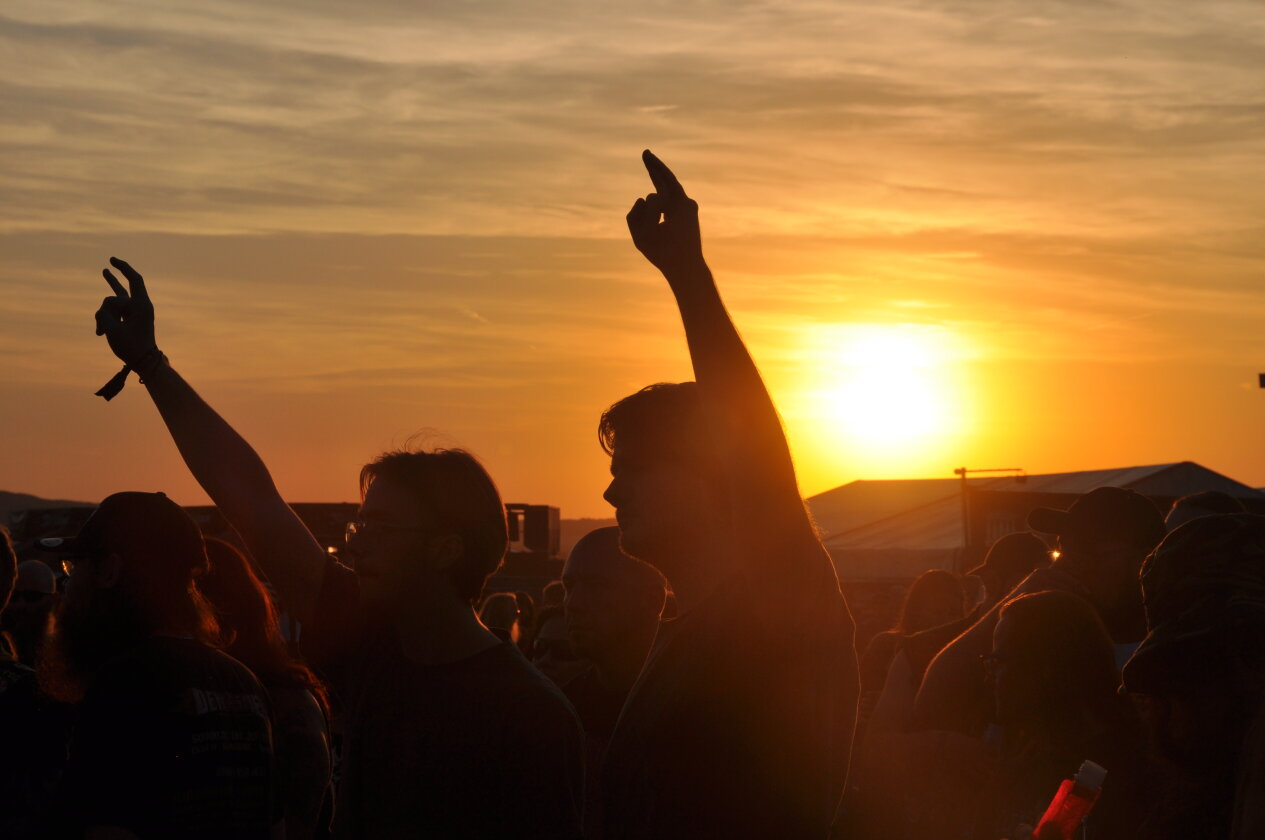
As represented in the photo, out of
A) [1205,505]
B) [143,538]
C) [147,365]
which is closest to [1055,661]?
[1205,505]

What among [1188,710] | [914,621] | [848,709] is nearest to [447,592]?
[848,709]

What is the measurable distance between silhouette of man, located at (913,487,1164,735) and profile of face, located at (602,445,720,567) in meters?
2.52

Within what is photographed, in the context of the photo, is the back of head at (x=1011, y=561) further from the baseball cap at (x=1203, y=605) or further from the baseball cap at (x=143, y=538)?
the baseball cap at (x=143, y=538)

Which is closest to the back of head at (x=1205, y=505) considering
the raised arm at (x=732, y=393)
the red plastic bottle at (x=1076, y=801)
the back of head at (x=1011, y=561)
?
the back of head at (x=1011, y=561)

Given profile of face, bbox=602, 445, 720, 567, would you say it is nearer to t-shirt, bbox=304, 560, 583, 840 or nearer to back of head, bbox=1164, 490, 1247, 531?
t-shirt, bbox=304, 560, 583, 840

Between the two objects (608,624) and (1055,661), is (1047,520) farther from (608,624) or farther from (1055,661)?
(608,624)

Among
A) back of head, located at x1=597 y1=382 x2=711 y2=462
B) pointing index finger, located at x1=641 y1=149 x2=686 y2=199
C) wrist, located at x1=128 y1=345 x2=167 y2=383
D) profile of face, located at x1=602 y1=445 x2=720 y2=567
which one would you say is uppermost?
pointing index finger, located at x1=641 y1=149 x2=686 y2=199

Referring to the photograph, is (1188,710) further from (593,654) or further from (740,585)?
(593,654)

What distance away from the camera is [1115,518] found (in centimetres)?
504

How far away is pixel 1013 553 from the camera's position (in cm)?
682

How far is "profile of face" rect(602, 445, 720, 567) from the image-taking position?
274 centimetres

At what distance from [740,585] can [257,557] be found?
141cm

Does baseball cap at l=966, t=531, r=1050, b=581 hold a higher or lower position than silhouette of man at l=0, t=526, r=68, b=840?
higher

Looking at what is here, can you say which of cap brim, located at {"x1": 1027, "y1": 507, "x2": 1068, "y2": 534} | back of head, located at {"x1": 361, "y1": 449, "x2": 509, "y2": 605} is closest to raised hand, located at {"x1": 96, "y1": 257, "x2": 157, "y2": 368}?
back of head, located at {"x1": 361, "y1": 449, "x2": 509, "y2": 605}
